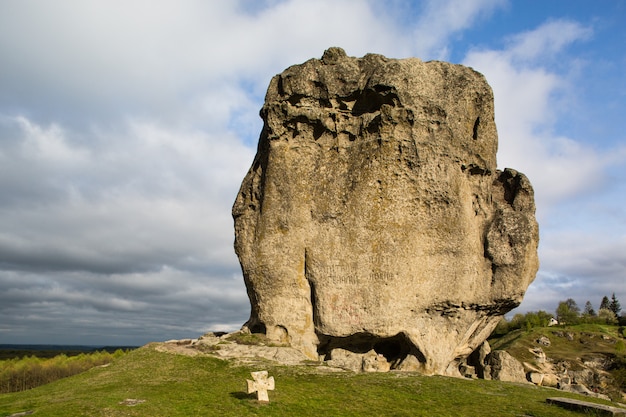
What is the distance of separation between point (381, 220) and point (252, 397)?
13.2 meters

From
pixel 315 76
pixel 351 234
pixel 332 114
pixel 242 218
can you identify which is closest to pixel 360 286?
pixel 351 234

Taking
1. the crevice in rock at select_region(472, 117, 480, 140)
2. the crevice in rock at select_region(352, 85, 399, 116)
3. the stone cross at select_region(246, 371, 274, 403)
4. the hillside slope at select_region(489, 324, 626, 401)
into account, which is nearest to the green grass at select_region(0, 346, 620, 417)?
the stone cross at select_region(246, 371, 274, 403)

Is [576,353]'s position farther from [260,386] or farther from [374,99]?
[260,386]

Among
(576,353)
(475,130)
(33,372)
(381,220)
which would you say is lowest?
(33,372)

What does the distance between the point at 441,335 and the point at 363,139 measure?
11.8 meters

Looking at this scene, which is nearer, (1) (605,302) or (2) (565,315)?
(2) (565,315)

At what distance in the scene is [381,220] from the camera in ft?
87.6

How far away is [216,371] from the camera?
2077 centimetres

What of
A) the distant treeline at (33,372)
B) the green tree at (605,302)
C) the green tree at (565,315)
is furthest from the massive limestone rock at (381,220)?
the green tree at (605,302)

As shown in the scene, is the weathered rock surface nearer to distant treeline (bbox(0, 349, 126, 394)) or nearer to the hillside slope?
the hillside slope

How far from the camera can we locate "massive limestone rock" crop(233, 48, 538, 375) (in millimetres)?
26453

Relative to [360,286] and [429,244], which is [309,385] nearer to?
[360,286]

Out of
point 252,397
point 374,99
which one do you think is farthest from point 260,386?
point 374,99

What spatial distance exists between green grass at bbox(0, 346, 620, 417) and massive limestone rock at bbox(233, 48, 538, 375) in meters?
4.85
